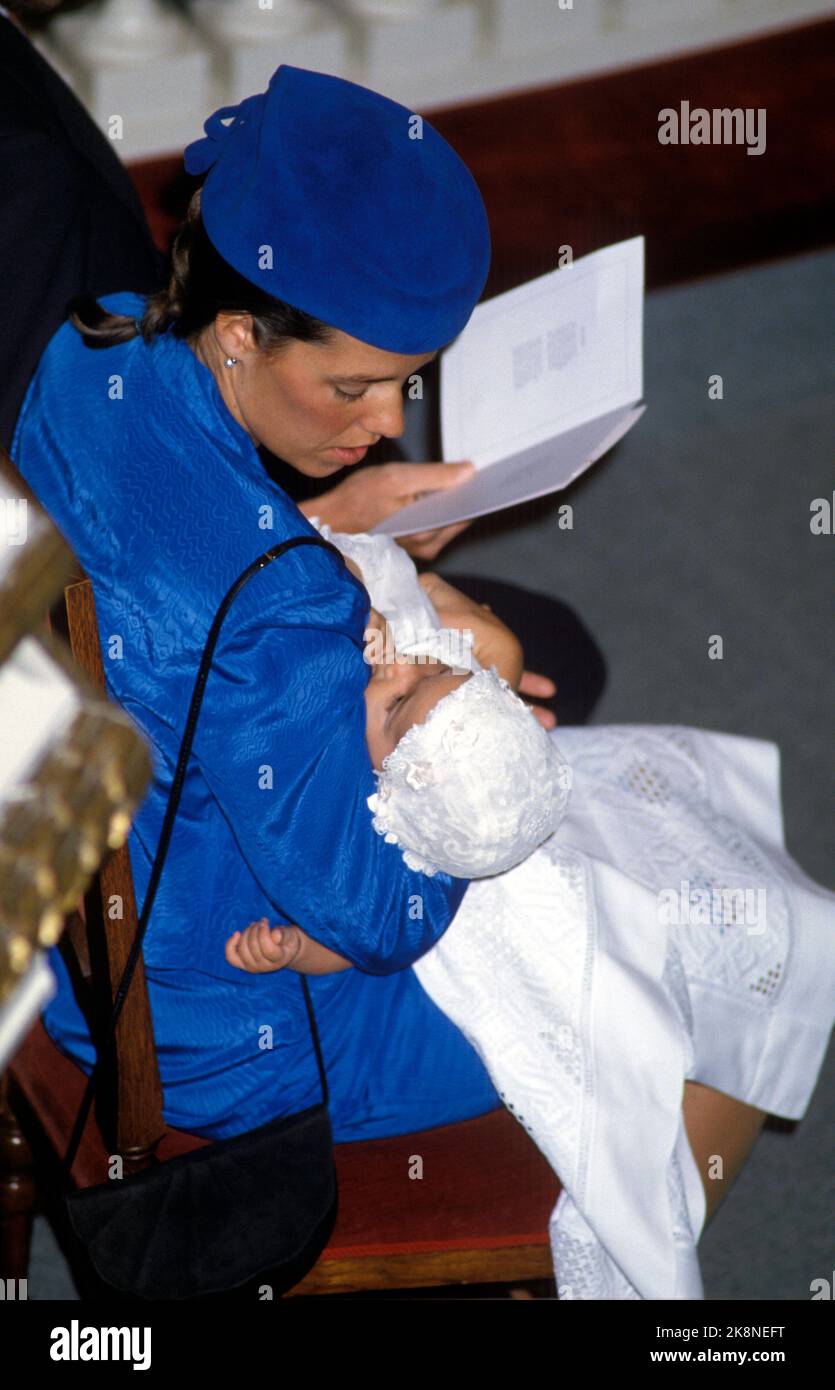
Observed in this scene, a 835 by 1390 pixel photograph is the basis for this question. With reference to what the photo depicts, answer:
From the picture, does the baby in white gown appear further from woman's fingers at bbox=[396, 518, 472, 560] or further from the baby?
woman's fingers at bbox=[396, 518, 472, 560]

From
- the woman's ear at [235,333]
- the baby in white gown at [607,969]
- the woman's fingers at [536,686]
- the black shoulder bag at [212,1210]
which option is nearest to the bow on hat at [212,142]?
the woman's ear at [235,333]

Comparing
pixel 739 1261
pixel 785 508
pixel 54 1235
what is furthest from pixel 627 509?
pixel 54 1235

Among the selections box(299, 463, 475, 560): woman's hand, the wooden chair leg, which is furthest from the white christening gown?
the wooden chair leg

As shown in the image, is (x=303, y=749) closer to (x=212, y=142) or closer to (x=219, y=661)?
(x=219, y=661)

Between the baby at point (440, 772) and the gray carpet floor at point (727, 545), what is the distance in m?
1.16

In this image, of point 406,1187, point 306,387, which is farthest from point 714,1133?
point 306,387

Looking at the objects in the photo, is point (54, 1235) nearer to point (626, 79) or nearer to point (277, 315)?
point (277, 315)

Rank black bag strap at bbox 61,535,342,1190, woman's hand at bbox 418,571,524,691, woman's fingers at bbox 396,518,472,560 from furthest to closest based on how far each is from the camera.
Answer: woman's fingers at bbox 396,518,472,560, woman's hand at bbox 418,571,524,691, black bag strap at bbox 61,535,342,1190

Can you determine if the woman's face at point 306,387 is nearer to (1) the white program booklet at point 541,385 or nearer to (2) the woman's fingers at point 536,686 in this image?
(1) the white program booklet at point 541,385

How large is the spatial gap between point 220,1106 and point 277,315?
2.69 ft

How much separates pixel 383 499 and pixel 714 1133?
877 mm

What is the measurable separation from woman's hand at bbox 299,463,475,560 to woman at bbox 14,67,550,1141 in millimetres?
387

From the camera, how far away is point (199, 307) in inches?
55.1

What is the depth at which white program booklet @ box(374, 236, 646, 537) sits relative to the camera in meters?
1.67
